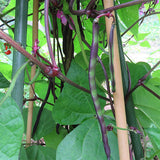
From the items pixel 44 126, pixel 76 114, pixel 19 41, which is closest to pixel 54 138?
pixel 44 126

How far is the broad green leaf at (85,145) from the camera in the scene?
325 millimetres

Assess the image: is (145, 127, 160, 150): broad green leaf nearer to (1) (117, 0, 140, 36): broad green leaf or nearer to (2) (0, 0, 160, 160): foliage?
(2) (0, 0, 160, 160): foliage

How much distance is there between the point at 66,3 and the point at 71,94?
0.16 meters

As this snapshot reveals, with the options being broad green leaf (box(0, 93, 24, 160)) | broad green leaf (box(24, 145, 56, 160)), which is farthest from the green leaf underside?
broad green leaf (box(0, 93, 24, 160))

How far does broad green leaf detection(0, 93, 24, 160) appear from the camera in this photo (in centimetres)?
23

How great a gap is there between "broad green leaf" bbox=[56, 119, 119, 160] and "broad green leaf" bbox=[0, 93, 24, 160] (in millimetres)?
100

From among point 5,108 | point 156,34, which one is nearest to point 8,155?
point 5,108

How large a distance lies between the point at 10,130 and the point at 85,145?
0.44 ft

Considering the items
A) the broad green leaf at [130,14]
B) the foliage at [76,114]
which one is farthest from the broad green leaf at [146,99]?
the broad green leaf at [130,14]

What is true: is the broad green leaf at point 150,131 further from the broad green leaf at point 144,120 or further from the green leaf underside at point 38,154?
the green leaf underside at point 38,154

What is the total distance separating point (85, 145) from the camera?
337mm

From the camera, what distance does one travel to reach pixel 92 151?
1.10 feet

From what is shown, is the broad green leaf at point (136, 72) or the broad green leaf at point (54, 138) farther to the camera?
the broad green leaf at point (54, 138)

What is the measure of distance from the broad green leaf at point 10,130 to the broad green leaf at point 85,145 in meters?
0.10
